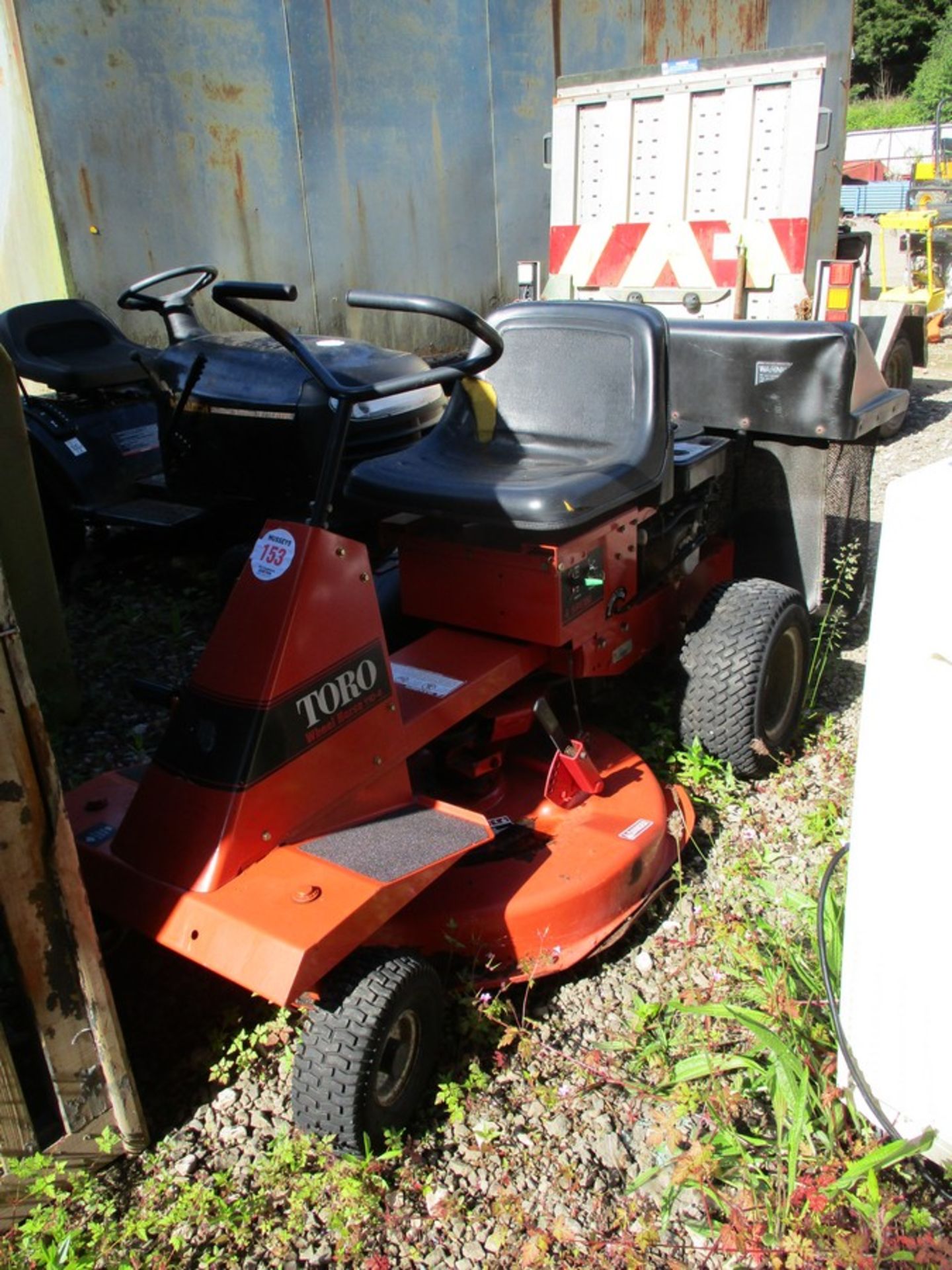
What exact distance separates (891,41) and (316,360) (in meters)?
41.6

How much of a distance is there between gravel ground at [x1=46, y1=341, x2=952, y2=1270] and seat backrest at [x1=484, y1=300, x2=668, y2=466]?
3.73 ft

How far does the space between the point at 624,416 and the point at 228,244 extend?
4704 millimetres

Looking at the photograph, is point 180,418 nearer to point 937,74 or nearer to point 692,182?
point 692,182

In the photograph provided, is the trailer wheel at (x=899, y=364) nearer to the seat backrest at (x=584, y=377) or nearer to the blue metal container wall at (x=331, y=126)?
the blue metal container wall at (x=331, y=126)

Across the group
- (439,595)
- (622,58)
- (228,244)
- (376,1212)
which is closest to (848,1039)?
(376,1212)

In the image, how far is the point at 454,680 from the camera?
103 inches

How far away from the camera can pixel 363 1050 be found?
199 cm

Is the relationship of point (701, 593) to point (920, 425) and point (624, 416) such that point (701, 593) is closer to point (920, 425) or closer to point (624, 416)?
point (624, 416)

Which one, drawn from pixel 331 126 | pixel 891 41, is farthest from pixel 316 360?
pixel 891 41

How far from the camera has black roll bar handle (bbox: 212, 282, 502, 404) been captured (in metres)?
2.18

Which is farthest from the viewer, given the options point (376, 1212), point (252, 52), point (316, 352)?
point (252, 52)

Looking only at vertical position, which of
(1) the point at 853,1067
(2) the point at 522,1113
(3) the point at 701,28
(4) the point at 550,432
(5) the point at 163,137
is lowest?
(2) the point at 522,1113

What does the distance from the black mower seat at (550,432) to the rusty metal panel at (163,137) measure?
12.8 ft

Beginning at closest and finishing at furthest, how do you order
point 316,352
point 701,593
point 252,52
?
point 701,593 < point 316,352 < point 252,52
